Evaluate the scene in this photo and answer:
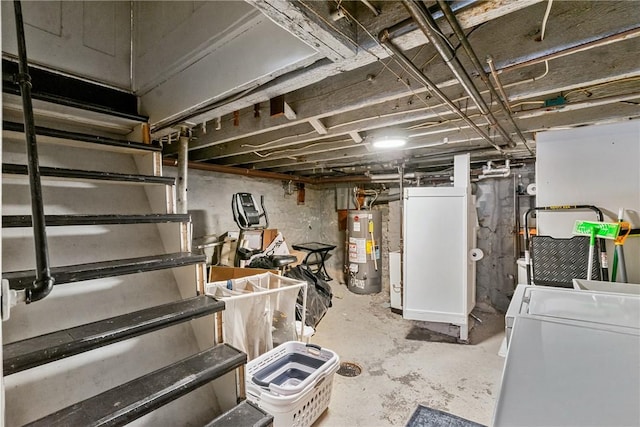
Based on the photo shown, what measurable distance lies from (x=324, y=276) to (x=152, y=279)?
414 centimetres

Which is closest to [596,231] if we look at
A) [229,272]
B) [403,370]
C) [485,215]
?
[403,370]

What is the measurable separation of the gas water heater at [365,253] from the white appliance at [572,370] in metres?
3.80

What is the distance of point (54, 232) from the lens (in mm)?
1464

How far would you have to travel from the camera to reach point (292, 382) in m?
2.16

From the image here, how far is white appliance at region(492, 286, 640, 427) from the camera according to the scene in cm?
71

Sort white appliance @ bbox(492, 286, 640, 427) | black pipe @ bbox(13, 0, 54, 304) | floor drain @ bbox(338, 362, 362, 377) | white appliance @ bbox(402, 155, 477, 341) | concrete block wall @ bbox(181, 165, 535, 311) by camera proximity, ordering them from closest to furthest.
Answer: white appliance @ bbox(492, 286, 640, 427) < black pipe @ bbox(13, 0, 54, 304) < floor drain @ bbox(338, 362, 362, 377) < white appliance @ bbox(402, 155, 477, 341) < concrete block wall @ bbox(181, 165, 535, 311)

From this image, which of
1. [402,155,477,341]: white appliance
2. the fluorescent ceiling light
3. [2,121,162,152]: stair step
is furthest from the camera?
[402,155,477,341]: white appliance

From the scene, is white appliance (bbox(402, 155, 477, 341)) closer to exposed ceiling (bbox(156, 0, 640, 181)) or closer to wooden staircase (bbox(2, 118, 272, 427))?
exposed ceiling (bbox(156, 0, 640, 181))

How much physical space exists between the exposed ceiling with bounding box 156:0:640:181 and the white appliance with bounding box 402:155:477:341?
1.91ft

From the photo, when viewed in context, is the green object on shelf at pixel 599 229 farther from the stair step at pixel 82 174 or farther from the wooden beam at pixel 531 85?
the stair step at pixel 82 174

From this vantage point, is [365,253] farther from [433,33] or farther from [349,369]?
[433,33]

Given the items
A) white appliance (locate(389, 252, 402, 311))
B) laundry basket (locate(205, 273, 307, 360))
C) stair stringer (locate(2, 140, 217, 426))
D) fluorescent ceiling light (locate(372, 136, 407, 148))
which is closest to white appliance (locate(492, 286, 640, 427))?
stair stringer (locate(2, 140, 217, 426))

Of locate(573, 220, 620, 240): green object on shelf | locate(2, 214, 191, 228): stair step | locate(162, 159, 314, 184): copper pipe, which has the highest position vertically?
locate(162, 159, 314, 184): copper pipe

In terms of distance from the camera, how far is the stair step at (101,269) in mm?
1104
